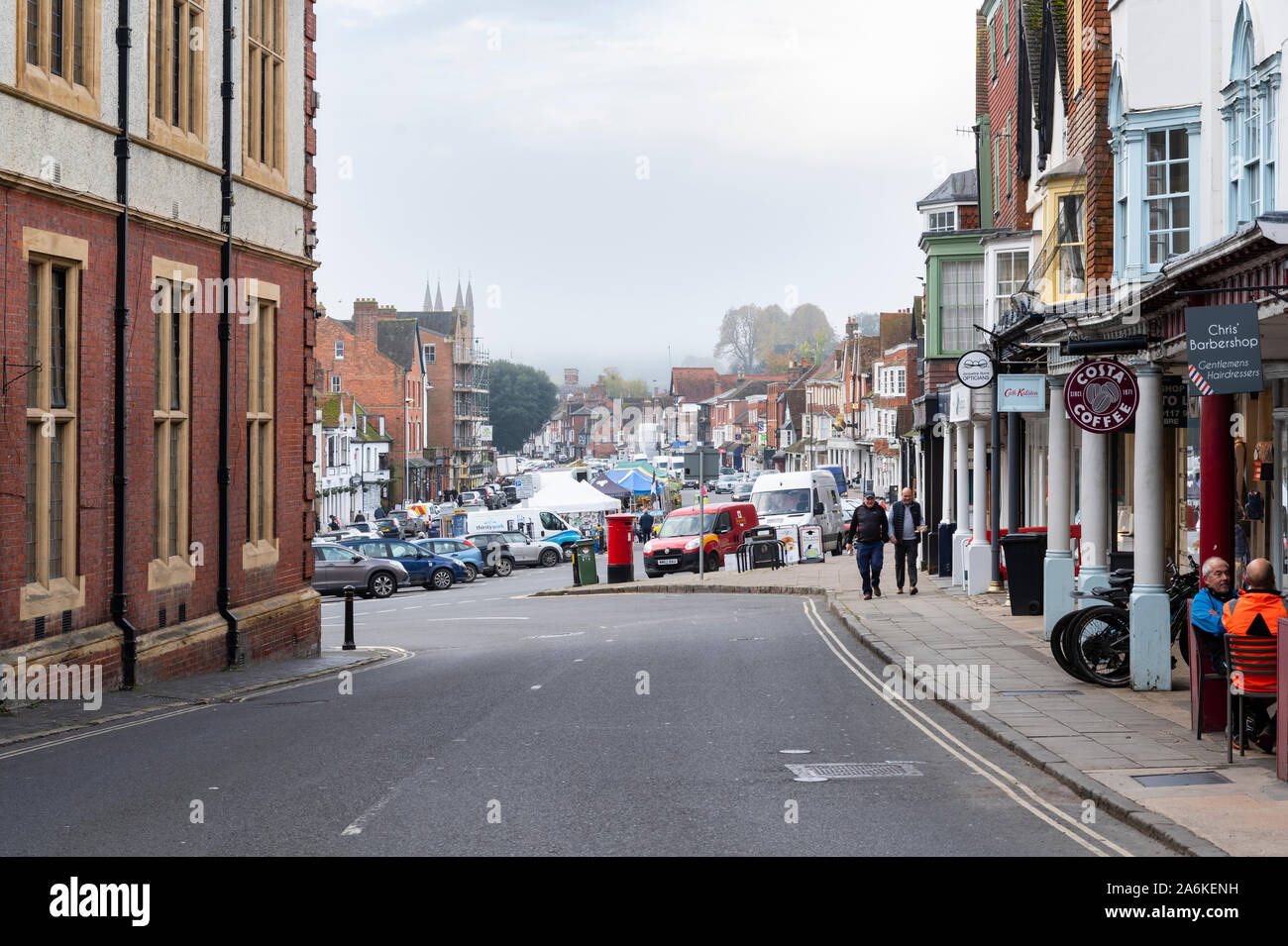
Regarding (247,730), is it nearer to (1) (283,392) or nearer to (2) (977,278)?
(1) (283,392)

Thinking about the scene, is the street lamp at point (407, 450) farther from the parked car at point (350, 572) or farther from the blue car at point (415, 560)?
the parked car at point (350, 572)

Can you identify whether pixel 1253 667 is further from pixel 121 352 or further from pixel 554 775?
pixel 121 352

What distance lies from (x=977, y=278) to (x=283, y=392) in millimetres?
19171

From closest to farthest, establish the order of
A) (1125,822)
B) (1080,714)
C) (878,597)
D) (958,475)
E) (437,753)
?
(1125,822) → (437,753) → (1080,714) → (878,597) → (958,475)

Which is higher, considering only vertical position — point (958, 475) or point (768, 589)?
point (958, 475)

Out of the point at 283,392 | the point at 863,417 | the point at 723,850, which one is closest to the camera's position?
the point at 723,850

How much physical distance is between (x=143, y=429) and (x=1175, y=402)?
12.2 meters

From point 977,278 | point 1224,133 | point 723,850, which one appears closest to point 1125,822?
point 723,850

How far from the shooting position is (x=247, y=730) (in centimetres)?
1299

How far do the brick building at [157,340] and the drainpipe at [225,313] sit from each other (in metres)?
0.03

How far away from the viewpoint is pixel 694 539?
41656mm

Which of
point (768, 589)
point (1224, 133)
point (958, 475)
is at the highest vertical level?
point (1224, 133)

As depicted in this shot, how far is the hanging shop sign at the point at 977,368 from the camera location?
73.9 ft

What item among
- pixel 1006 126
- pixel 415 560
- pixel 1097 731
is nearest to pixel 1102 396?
pixel 1097 731
